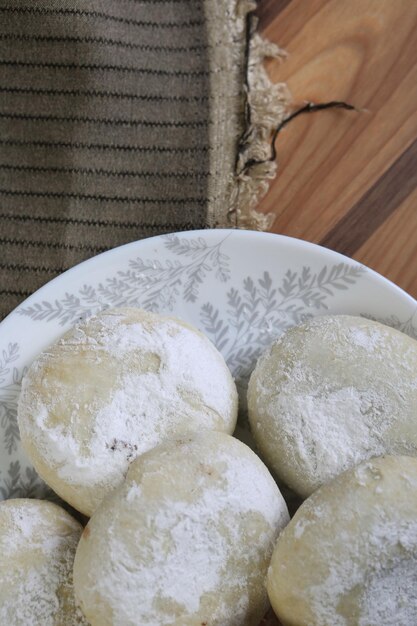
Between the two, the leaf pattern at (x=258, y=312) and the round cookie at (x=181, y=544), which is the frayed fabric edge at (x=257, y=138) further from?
the round cookie at (x=181, y=544)

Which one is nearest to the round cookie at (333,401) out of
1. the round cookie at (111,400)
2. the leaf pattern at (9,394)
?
the round cookie at (111,400)

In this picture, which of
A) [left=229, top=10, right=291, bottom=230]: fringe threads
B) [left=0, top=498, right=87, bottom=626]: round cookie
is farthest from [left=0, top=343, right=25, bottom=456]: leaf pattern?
[left=229, top=10, right=291, bottom=230]: fringe threads

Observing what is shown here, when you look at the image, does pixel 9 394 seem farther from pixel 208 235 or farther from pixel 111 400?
pixel 208 235

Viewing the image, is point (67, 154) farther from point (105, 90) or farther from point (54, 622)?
point (54, 622)

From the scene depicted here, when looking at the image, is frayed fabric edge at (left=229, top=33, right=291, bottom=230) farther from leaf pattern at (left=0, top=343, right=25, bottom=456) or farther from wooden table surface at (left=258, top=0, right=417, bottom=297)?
leaf pattern at (left=0, top=343, right=25, bottom=456)

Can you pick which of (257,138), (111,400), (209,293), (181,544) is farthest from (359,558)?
(257,138)

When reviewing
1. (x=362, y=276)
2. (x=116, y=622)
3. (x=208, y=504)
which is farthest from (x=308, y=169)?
(x=116, y=622)
